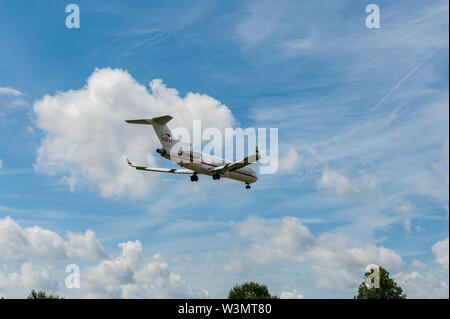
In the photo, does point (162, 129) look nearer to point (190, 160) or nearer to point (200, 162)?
point (190, 160)

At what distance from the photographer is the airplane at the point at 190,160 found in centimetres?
6200

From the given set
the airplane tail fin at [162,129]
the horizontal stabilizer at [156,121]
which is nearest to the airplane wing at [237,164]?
the airplane tail fin at [162,129]

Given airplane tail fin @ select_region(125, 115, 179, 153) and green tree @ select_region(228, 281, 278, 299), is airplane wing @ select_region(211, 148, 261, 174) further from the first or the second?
green tree @ select_region(228, 281, 278, 299)

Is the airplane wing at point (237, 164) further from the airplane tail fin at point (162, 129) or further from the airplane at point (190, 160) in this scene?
the airplane tail fin at point (162, 129)

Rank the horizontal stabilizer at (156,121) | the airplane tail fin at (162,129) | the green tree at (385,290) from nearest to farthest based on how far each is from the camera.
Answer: the horizontal stabilizer at (156,121) → the airplane tail fin at (162,129) → the green tree at (385,290)

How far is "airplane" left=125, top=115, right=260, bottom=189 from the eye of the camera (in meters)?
62.0

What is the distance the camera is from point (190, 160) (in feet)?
210

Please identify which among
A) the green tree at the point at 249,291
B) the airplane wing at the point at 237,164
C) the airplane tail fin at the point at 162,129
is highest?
the airplane tail fin at the point at 162,129

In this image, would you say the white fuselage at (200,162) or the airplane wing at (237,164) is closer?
the airplane wing at (237,164)

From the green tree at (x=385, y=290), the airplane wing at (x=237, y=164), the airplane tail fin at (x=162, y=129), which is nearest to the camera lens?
the airplane wing at (x=237, y=164)
